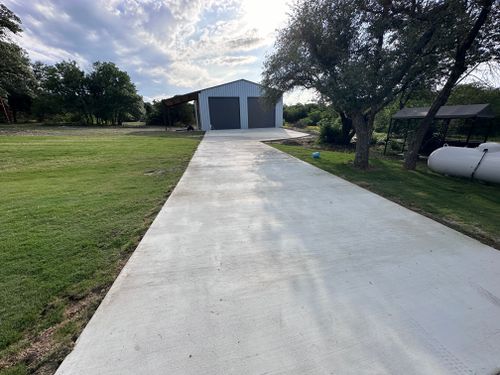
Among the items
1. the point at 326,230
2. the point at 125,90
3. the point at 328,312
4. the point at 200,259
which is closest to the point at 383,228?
the point at 326,230

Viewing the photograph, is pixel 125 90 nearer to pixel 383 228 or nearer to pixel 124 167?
pixel 124 167

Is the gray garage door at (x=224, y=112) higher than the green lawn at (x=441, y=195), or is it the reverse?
the gray garage door at (x=224, y=112)

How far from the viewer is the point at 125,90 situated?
26.8 metres

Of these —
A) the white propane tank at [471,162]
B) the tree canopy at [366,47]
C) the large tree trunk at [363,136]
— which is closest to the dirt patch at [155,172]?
the tree canopy at [366,47]

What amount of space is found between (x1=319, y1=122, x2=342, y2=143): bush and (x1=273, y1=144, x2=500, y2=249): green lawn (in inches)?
221

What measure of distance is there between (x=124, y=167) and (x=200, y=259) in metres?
5.52

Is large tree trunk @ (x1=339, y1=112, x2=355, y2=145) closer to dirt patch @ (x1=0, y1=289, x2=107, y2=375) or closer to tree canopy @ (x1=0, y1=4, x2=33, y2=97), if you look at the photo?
dirt patch @ (x1=0, y1=289, x2=107, y2=375)

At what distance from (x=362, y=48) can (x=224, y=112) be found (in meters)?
16.4

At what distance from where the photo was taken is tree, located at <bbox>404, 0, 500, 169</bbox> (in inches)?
216

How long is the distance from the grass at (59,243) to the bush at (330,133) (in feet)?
30.7

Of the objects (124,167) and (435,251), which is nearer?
(435,251)

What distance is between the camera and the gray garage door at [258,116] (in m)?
22.1

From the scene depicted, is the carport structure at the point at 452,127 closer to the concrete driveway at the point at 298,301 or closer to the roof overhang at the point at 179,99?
the concrete driveway at the point at 298,301

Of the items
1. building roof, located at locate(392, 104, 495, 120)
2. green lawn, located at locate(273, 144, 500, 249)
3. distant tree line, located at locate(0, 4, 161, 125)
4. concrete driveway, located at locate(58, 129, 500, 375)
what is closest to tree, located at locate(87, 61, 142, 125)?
distant tree line, located at locate(0, 4, 161, 125)
